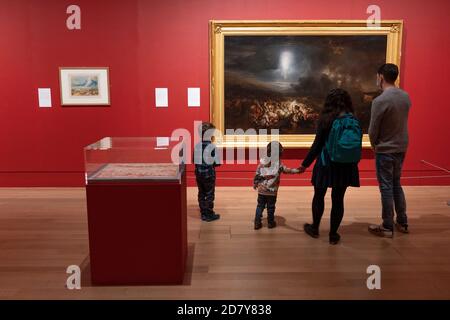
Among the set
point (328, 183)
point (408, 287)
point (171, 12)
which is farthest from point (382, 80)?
point (171, 12)

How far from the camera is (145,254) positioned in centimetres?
368

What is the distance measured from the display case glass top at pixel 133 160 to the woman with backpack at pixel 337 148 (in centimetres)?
153

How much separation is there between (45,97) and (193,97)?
2.52 metres

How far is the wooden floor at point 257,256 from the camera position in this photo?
12.0 ft

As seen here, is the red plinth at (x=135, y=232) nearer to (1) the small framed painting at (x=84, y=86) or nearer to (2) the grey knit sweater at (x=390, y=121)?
(2) the grey knit sweater at (x=390, y=121)

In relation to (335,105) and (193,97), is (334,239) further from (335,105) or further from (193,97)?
(193,97)

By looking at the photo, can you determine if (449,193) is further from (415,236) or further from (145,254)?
(145,254)

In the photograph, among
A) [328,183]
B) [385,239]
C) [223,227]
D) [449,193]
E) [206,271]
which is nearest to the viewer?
[206,271]

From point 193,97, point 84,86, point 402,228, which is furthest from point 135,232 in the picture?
point 84,86

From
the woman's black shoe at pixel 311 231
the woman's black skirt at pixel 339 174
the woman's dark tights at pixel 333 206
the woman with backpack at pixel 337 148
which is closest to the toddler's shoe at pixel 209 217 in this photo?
the woman's black shoe at pixel 311 231

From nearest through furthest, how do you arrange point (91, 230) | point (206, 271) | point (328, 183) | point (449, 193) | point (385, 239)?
point (91, 230), point (206, 271), point (328, 183), point (385, 239), point (449, 193)

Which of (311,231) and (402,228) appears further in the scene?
(402,228)

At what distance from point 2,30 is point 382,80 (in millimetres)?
6096

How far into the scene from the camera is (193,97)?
7.35 metres
